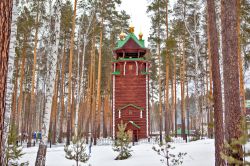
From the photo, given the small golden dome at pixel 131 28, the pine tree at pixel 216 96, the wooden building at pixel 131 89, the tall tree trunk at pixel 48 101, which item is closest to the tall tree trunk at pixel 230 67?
the pine tree at pixel 216 96

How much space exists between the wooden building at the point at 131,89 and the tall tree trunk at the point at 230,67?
55.4 ft

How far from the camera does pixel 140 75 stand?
23375 millimetres

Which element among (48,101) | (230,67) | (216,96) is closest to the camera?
→ (230,67)

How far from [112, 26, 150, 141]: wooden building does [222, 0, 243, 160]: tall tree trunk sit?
16.9m

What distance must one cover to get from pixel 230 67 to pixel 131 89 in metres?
17.6

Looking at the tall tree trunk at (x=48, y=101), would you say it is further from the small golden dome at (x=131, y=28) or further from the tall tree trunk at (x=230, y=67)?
the small golden dome at (x=131, y=28)

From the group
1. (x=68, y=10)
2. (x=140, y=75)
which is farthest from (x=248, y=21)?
(x=68, y=10)

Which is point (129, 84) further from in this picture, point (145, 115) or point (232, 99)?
point (232, 99)

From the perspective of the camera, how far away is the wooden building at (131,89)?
22.4m

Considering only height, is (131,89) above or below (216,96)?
above

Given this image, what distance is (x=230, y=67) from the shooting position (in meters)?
5.61

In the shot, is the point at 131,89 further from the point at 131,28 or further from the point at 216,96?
the point at 216,96

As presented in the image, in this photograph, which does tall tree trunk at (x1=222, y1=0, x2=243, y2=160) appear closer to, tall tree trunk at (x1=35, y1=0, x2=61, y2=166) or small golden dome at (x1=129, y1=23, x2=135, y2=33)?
tall tree trunk at (x1=35, y1=0, x2=61, y2=166)

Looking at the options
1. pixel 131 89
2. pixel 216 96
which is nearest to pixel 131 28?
pixel 131 89
